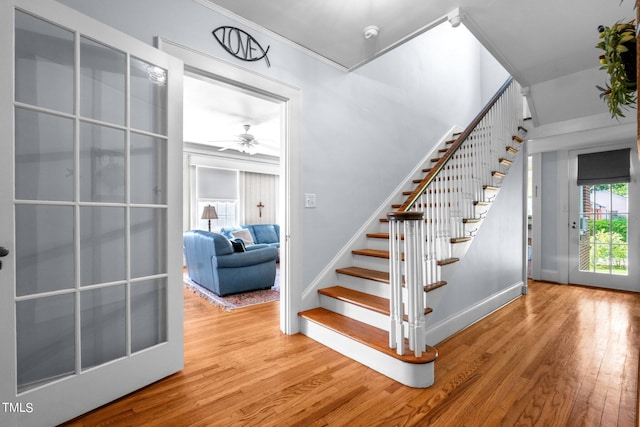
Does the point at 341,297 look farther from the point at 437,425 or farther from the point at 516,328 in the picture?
the point at 516,328

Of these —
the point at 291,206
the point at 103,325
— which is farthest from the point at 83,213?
the point at 291,206

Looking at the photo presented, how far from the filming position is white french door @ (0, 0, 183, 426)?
137 centimetres

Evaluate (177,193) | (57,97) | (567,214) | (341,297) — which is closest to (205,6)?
(57,97)

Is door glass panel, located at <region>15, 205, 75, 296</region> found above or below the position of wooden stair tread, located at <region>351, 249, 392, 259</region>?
above

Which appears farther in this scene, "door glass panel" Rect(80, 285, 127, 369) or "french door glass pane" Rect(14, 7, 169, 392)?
"door glass panel" Rect(80, 285, 127, 369)

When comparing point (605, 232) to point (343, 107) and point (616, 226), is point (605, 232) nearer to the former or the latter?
point (616, 226)

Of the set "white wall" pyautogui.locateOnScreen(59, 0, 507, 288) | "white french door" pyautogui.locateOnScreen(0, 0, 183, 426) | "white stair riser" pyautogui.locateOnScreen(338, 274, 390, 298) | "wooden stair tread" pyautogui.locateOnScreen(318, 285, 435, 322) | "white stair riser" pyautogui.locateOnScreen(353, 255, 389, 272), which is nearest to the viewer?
"white french door" pyautogui.locateOnScreen(0, 0, 183, 426)

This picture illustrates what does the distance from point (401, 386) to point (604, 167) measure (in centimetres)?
484

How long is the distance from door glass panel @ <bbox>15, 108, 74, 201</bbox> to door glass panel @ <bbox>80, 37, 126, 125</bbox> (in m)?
0.16

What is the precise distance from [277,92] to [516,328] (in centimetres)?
312

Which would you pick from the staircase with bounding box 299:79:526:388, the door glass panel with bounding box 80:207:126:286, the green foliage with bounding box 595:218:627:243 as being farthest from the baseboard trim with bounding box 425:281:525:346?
the door glass panel with bounding box 80:207:126:286

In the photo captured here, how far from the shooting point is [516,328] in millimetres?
2752

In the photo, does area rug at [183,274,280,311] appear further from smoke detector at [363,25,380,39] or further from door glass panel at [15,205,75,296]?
smoke detector at [363,25,380,39]

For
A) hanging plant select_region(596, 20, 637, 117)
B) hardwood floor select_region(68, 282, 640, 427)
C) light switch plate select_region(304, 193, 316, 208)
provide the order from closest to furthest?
hanging plant select_region(596, 20, 637, 117) < hardwood floor select_region(68, 282, 640, 427) < light switch plate select_region(304, 193, 316, 208)
